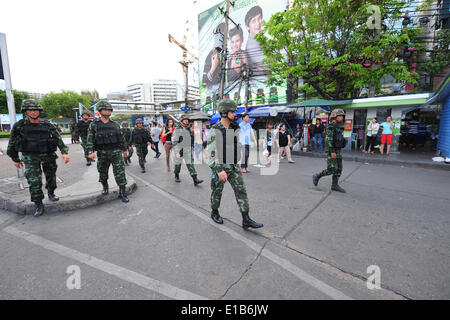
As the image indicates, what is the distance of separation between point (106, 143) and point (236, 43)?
75.6ft

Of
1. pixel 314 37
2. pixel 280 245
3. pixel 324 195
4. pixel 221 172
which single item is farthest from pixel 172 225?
pixel 314 37

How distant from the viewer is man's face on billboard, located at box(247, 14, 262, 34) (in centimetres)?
2145

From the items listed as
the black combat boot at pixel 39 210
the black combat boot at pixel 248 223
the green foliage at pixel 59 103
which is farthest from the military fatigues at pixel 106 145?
the green foliage at pixel 59 103

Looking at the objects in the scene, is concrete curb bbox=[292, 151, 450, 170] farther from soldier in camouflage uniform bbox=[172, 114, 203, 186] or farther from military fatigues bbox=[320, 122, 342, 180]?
soldier in camouflage uniform bbox=[172, 114, 203, 186]

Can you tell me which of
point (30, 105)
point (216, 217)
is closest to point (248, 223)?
point (216, 217)

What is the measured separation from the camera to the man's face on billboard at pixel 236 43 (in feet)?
75.7

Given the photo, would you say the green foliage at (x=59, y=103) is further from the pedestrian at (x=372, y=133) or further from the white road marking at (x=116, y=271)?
the pedestrian at (x=372, y=133)

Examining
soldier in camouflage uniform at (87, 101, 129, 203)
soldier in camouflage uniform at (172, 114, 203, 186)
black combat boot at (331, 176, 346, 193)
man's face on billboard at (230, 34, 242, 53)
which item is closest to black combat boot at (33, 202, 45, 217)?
soldier in camouflage uniform at (87, 101, 129, 203)

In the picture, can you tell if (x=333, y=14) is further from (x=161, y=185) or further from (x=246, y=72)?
(x=161, y=185)

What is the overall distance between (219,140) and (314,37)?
11.8 m

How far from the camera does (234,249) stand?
266 centimetres

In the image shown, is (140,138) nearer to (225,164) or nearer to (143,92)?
(225,164)

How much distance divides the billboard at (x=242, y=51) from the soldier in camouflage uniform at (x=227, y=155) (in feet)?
51.5
